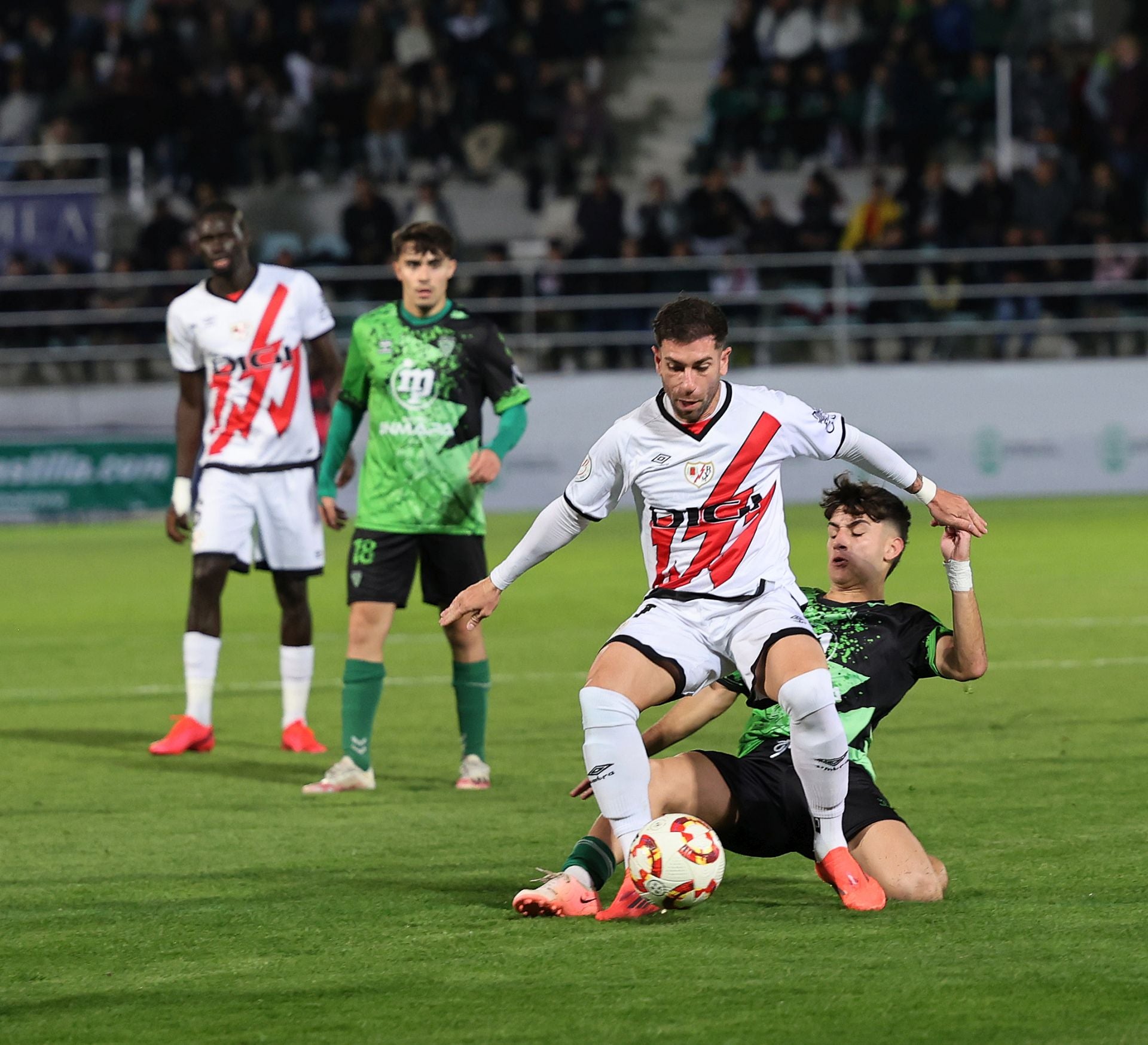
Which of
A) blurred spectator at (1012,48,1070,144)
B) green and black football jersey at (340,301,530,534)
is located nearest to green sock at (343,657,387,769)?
green and black football jersey at (340,301,530,534)

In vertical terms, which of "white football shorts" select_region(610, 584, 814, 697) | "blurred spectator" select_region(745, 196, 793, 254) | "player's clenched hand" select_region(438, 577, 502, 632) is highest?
"blurred spectator" select_region(745, 196, 793, 254)

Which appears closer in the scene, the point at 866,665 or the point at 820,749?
the point at 820,749

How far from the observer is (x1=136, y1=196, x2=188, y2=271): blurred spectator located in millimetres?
21391

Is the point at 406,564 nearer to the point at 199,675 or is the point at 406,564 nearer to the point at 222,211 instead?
the point at 199,675

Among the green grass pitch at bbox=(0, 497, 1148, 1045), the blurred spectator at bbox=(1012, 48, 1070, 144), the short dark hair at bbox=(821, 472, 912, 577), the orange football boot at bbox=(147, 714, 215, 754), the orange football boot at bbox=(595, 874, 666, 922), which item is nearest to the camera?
the green grass pitch at bbox=(0, 497, 1148, 1045)

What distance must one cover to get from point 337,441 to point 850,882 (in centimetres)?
323

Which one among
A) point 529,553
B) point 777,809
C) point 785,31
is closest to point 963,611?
point 777,809

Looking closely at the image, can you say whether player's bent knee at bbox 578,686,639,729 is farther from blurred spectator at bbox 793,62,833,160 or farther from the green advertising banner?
blurred spectator at bbox 793,62,833,160

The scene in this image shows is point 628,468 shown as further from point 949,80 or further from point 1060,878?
point 949,80

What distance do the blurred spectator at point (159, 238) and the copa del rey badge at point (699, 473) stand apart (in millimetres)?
17257

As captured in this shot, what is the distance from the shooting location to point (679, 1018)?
3.85 meters

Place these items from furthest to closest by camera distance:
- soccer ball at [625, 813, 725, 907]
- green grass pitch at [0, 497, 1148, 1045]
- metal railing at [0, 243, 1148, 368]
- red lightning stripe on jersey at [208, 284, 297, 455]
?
metal railing at [0, 243, 1148, 368] < red lightning stripe on jersey at [208, 284, 297, 455] < soccer ball at [625, 813, 725, 907] < green grass pitch at [0, 497, 1148, 1045]

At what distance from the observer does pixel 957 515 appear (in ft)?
16.4

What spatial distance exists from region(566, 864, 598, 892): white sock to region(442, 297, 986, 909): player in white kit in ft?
A: 0.52
